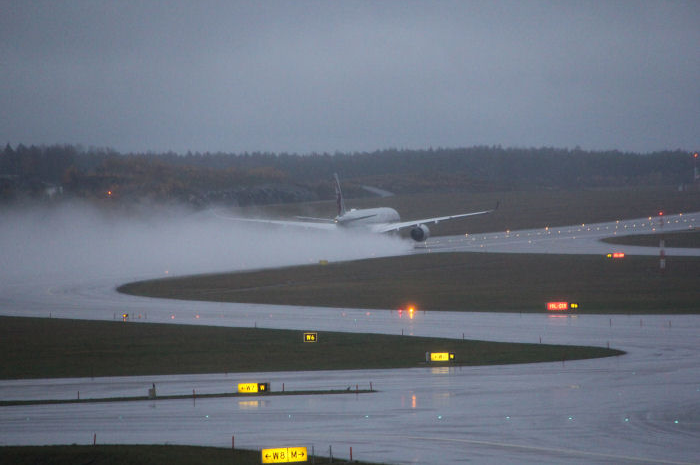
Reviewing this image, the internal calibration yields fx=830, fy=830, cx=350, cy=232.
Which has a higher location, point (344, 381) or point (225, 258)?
point (225, 258)

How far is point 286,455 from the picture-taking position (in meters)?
21.8

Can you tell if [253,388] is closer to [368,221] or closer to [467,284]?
[467,284]

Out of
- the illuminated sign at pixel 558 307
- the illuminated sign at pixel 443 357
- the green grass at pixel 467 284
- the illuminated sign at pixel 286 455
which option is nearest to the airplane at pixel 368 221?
the green grass at pixel 467 284

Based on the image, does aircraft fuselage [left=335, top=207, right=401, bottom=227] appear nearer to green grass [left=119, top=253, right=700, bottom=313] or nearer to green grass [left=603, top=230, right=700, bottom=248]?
green grass [left=119, top=253, right=700, bottom=313]

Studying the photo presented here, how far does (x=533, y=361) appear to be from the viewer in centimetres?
3828

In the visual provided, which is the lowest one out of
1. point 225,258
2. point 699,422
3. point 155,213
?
point 699,422

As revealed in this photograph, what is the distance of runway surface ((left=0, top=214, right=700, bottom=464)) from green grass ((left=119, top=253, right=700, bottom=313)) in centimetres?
1323

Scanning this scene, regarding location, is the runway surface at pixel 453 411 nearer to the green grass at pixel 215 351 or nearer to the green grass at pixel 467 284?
the green grass at pixel 215 351

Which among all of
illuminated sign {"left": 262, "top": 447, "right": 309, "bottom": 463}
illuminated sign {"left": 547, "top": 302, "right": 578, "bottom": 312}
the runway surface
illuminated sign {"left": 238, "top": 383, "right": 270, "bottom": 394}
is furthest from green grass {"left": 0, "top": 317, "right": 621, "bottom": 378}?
illuminated sign {"left": 262, "top": 447, "right": 309, "bottom": 463}

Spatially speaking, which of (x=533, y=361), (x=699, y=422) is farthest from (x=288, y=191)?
(x=699, y=422)

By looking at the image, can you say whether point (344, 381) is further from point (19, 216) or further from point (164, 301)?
point (19, 216)

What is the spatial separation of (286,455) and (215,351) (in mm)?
22538

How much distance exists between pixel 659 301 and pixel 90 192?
364 feet

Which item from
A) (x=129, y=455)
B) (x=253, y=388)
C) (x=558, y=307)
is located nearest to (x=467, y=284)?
(x=558, y=307)
